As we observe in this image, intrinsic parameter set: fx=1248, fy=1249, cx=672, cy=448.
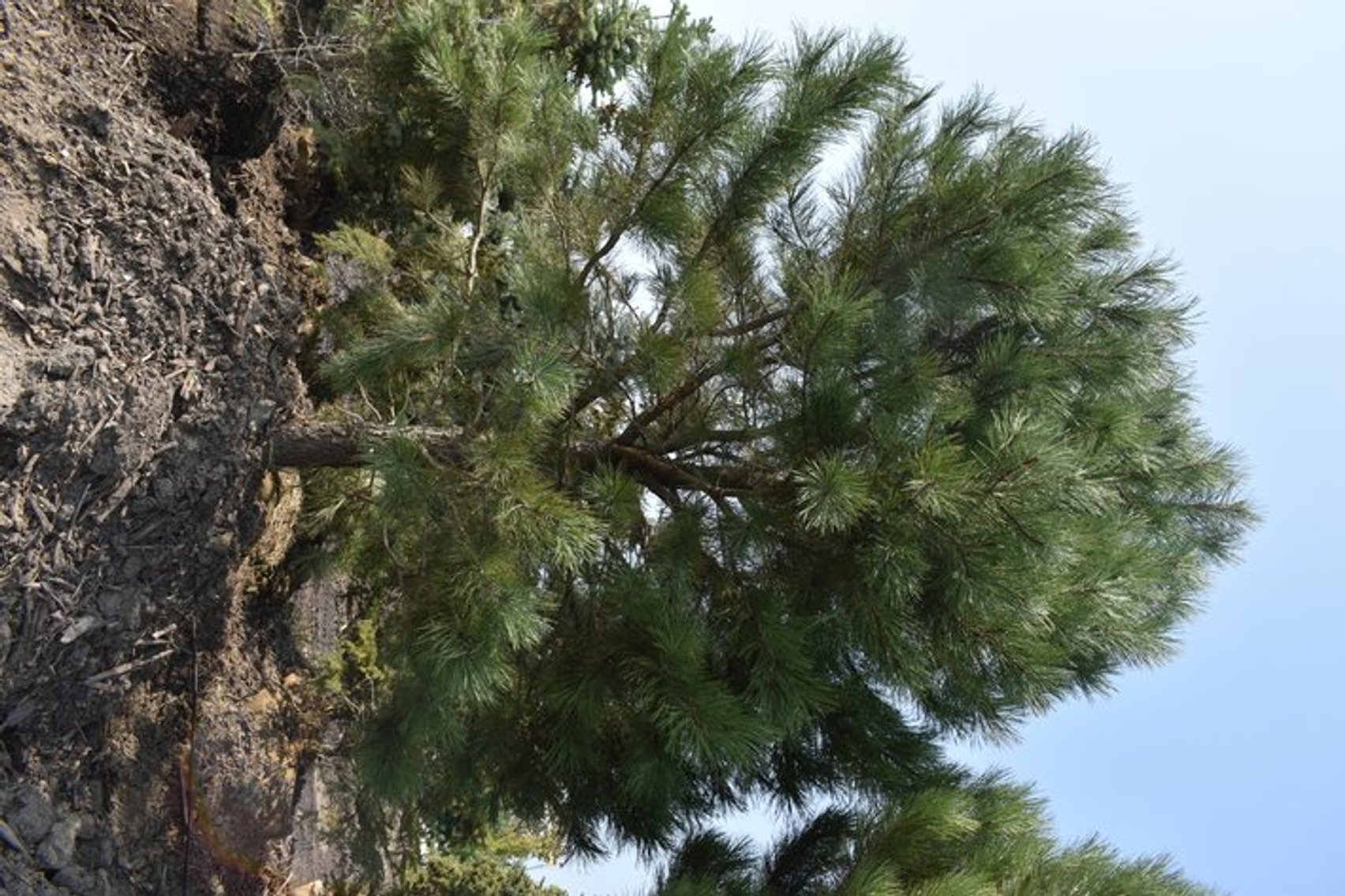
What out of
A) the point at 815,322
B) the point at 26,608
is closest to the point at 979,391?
the point at 815,322

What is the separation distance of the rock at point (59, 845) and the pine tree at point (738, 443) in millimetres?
802

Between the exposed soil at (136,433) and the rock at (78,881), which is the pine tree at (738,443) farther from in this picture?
the rock at (78,881)

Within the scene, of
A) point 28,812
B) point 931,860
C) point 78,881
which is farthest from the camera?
point 78,881

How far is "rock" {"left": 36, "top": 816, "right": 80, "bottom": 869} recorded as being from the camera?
3299 millimetres

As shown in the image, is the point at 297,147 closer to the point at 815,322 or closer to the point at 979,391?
the point at 815,322

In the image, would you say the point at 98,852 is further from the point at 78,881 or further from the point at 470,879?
the point at 470,879

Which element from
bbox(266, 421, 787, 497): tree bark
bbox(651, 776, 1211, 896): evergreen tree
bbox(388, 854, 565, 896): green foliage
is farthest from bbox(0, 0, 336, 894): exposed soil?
bbox(651, 776, 1211, 896): evergreen tree

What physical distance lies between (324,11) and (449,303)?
1.65 metres

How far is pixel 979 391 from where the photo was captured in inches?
132

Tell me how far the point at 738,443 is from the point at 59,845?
7.02 feet

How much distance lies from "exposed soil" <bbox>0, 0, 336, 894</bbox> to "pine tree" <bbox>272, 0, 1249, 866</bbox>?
38 centimetres

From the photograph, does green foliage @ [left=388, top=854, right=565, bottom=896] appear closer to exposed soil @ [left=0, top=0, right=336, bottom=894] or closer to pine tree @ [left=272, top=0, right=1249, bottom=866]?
exposed soil @ [left=0, top=0, right=336, bottom=894]

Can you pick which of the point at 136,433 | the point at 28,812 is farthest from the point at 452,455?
the point at 28,812

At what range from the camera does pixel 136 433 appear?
3.14 meters
